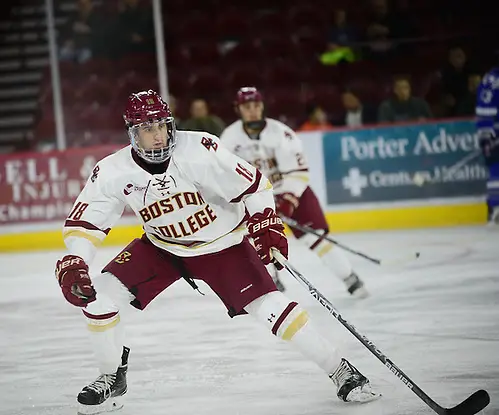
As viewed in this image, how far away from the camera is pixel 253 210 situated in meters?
3.30

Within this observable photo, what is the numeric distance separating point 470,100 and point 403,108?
531 millimetres

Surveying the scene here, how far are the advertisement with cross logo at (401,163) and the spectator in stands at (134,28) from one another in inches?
76.8

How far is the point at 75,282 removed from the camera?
3.13 metres

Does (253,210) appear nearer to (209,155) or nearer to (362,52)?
(209,155)

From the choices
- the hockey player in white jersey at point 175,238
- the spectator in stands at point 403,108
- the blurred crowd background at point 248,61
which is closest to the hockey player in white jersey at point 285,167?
the hockey player in white jersey at point 175,238

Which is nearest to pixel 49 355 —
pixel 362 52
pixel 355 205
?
pixel 355 205

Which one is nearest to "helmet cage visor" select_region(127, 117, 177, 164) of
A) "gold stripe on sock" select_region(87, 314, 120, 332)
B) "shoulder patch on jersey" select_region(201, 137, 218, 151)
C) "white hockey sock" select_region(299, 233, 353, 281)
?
"shoulder patch on jersey" select_region(201, 137, 218, 151)

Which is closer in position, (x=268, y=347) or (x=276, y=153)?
(x=268, y=347)

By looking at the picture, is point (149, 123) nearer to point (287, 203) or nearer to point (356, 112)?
point (287, 203)

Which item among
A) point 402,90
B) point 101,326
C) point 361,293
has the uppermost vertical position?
point 101,326

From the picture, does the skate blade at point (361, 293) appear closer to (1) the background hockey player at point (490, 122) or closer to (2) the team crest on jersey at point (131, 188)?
(2) the team crest on jersey at point (131, 188)

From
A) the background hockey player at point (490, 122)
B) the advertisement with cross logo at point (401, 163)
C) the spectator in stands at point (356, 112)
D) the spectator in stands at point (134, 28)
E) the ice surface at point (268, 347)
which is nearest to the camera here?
the ice surface at point (268, 347)

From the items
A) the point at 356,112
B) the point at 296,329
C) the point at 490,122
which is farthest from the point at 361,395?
the point at 356,112

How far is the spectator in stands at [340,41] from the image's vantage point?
9398 millimetres
